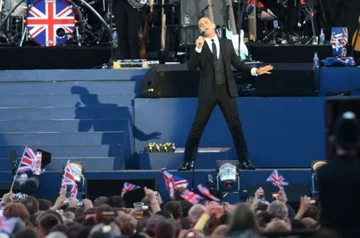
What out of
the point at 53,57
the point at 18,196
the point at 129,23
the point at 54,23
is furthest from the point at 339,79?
the point at 54,23

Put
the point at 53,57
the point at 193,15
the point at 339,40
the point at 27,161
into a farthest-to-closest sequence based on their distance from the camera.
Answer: the point at 53,57, the point at 339,40, the point at 193,15, the point at 27,161

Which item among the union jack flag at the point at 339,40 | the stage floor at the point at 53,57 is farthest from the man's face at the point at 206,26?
the stage floor at the point at 53,57

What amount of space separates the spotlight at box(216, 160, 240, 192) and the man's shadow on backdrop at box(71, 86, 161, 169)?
1529 mm

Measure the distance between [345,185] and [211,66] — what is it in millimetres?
7519

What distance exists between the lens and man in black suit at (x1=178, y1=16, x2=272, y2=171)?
669 inches

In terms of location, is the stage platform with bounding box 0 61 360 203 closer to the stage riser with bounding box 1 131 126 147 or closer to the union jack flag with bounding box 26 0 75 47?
the stage riser with bounding box 1 131 126 147

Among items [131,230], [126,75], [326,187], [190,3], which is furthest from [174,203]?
[190,3]

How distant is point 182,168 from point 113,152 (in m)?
1.18

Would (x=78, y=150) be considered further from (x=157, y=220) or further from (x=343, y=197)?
(x=343, y=197)

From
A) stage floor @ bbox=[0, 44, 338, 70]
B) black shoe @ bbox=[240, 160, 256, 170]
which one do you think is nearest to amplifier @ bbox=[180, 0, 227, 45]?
stage floor @ bbox=[0, 44, 338, 70]

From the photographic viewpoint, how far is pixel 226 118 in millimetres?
17219

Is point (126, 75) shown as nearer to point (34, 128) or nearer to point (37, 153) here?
point (34, 128)

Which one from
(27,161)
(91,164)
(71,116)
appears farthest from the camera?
(71,116)

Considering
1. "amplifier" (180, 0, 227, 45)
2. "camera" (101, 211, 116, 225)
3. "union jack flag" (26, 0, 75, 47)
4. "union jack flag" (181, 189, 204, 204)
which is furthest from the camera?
"union jack flag" (26, 0, 75, 47)
